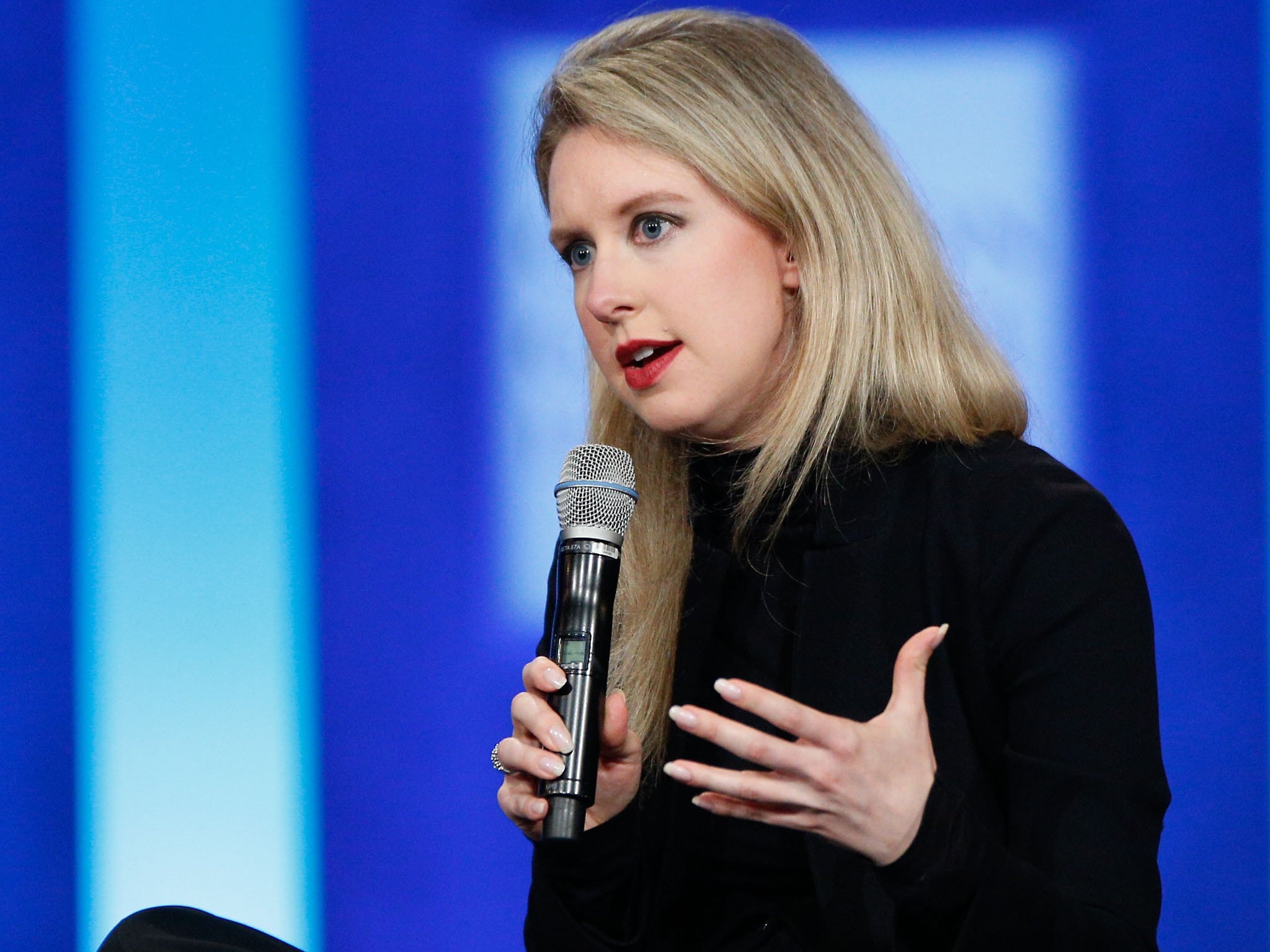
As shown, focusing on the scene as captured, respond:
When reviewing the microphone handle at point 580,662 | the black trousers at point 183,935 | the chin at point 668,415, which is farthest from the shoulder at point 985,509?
the black trousers at point 183,935

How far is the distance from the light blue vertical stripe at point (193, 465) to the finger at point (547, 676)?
4.22ft

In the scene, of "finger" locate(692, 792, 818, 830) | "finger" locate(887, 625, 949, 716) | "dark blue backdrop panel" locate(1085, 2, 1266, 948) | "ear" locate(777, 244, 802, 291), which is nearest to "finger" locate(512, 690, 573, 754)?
"finger" locate(692, 792, 818, 830)

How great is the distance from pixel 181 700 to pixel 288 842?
29 cm

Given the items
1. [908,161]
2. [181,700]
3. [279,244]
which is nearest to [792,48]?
[908,161]

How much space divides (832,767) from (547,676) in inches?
8.5

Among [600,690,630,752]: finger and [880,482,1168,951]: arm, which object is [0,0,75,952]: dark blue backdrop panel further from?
[880,482,1168,951]: arm

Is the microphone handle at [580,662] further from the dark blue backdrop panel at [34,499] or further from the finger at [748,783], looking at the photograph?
the dark blue backdrop panel at [34,499]

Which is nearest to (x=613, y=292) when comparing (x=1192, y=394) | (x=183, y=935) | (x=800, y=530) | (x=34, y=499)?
(x=800, y=530)

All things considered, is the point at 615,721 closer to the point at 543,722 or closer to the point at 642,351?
the point at 543,722

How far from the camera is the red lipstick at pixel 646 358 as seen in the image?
1.30m

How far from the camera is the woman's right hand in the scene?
0.94m

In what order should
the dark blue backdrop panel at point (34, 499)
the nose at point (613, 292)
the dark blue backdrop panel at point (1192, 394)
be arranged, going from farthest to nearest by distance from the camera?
the dark blue backdrop panel at point (34, 499), the dark blue backdrop panel at point (1192, 394), the nose at point (613, 292)

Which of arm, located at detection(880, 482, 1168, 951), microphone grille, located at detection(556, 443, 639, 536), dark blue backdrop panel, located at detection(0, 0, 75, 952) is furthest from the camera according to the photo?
dark blue backdrop panel, located at detection(0, 0, 75, 952)

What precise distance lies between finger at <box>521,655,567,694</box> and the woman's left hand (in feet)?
0.43
